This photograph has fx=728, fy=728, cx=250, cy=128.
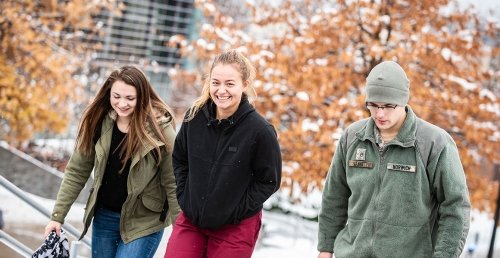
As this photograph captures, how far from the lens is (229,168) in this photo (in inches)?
150

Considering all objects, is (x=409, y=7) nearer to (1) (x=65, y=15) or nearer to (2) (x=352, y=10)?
(2) (x=352, y=10)

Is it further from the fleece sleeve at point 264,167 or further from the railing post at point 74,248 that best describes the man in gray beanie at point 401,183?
the railing post at point 74,248

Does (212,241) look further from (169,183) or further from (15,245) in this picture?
(15,245)

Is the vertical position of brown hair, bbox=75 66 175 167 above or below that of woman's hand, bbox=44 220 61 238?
above

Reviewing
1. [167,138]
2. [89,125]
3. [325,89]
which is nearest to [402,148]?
[167,138]

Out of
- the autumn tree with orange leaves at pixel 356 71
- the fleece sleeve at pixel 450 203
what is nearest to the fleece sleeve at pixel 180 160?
the fleece sleeve at pixel 450 203

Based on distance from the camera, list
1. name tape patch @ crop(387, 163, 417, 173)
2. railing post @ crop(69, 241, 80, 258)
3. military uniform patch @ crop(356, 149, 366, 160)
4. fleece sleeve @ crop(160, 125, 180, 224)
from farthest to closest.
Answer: railing post @ crop(69, 241, 80, 258)
fleece sleeve @ crop(160, 125, 180, 224)
military uniform patch @ crop(356, 149, 366, 160)
name tape patch @ crop(387, 163, 417, 173)

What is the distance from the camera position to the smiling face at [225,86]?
3844mm

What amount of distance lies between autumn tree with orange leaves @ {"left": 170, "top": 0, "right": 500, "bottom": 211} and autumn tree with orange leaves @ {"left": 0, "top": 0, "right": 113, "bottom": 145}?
13.0 feet

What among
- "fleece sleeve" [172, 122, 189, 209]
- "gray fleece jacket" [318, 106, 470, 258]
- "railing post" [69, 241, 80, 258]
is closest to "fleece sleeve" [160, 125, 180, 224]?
"fleece sleeve" [172, 122, 189, 209]

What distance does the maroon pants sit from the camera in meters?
3.82

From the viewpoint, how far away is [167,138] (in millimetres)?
4402

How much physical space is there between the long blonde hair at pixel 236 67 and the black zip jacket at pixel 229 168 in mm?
70

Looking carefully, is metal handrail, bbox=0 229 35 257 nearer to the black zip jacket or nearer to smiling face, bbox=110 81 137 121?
smiling face, bbox=110 81 137 121
